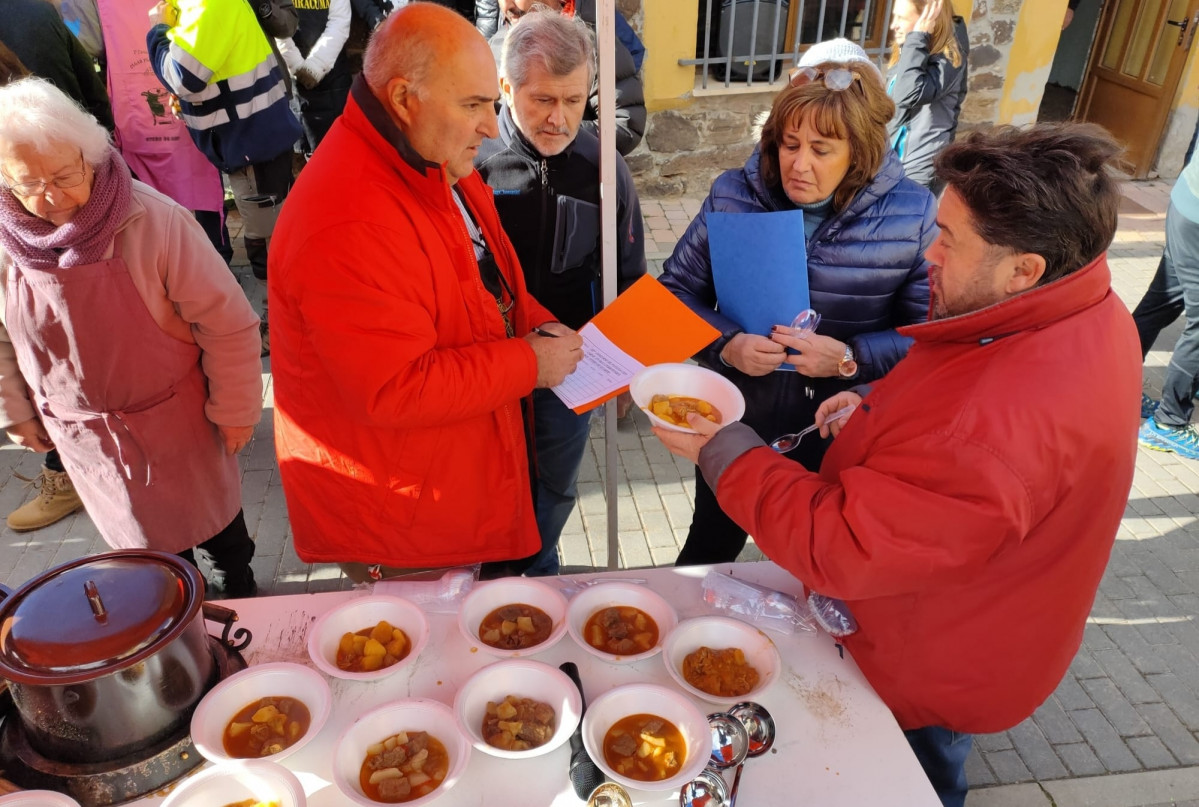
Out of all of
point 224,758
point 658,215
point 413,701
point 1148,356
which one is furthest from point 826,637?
point 658,215

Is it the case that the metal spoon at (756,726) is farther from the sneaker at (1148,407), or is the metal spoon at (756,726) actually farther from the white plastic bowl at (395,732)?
the sneaker at (1148,407)

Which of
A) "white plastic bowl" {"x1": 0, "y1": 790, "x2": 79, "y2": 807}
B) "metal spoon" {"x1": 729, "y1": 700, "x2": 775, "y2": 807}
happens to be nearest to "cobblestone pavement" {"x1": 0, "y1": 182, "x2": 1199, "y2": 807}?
"metal spoon" {"x1": 729, "y1": 700, "x2": 775, "y2": 807}

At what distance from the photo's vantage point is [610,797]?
1577mm

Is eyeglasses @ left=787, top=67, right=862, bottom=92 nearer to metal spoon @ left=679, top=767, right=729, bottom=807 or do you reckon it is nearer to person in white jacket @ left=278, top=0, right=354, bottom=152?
metal spoon @ left=679, top=767, right=729, bottom=807

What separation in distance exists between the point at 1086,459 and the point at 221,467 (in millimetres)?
2718

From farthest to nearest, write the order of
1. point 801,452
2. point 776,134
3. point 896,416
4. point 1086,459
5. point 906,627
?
point 801,452 → point 776,134 → point 906,627 → point 896,416 → point 1086,459

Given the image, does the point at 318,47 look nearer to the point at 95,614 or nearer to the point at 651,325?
the point at 651,325

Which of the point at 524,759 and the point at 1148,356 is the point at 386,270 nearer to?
the point at 524,759

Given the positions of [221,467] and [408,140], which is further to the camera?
[221,467]

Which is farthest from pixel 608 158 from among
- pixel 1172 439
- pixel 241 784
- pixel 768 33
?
pixel 768 33

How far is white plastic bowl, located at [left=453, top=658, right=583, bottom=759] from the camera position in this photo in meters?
1.73

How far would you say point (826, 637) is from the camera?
201 cm

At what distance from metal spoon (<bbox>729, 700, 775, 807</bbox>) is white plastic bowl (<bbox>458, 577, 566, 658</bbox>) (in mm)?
477

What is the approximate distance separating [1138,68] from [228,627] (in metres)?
9.63
